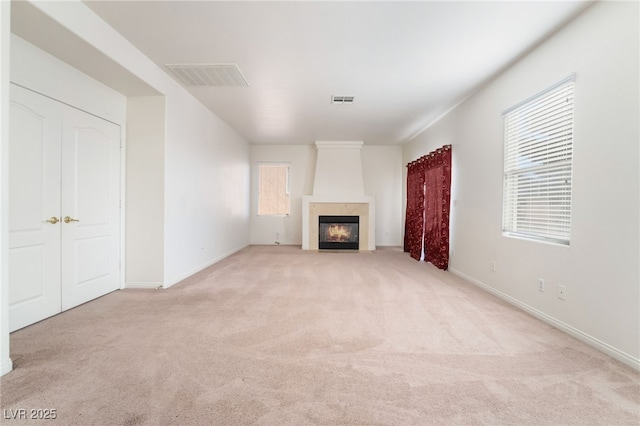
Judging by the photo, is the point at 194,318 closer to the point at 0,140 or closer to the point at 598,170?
the point at 0,140

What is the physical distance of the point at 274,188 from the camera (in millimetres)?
7961

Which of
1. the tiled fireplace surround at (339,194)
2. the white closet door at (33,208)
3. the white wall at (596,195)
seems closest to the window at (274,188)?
the tiled fireplace surround at (339,194)

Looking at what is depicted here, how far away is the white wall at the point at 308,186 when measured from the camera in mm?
7879

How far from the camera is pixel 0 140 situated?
1.74m

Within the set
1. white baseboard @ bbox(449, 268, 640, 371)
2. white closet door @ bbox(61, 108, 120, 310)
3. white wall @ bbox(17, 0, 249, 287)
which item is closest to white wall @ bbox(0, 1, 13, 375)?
white wall @ bbox(17, 0, 249, 287)

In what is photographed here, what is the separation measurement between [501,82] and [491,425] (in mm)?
3514

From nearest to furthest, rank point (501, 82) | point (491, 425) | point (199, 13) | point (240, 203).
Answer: point (491, 425)
point (199, 13)
point (501, 82)
point (240, 203)

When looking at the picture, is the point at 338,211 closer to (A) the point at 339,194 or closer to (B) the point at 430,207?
(A) the point at 339,194

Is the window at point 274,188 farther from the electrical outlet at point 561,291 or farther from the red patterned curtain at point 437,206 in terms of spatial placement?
the electrical outlet at point 561,291

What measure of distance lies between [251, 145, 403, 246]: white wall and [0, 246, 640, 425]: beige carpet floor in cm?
464

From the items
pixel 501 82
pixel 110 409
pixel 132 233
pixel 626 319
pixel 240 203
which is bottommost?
pixel 110 409

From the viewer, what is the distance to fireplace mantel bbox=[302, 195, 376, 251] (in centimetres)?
724

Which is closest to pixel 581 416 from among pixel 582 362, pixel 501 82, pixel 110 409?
pixel 582 362

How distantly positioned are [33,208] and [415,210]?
5.90 meters
